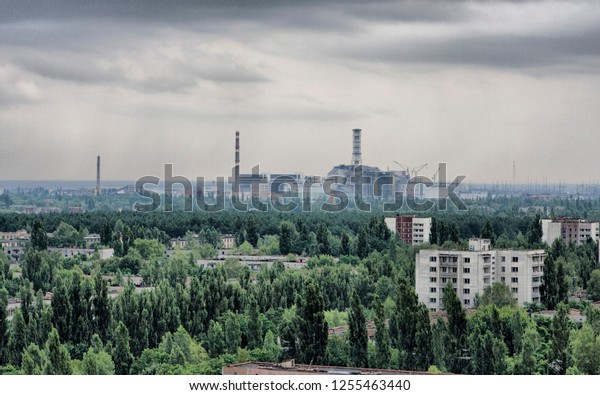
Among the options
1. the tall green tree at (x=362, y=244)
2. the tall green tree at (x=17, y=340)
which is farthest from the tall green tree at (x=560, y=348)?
the tall green tree at (x=362, y=244)

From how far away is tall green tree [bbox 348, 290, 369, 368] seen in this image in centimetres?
1262

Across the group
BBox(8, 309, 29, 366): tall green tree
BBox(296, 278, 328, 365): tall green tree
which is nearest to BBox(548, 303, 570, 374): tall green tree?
BBox(296, 278, 328, 365): tall green tree

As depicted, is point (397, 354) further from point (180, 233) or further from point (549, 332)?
point (180, 233)

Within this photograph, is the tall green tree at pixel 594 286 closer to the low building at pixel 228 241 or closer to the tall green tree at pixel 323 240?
the tall green tree at pixel 323 240

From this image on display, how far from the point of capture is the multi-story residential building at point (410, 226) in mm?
26312

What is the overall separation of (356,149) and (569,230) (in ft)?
12.6

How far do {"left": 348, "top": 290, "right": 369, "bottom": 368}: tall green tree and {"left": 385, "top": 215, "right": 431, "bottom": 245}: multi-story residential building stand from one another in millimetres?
12844

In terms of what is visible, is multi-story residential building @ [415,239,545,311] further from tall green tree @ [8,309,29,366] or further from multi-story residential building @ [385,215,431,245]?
multi-story residential building @ [385,215,431,245]

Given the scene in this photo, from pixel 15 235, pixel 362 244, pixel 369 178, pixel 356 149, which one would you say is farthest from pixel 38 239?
pixel 369 178

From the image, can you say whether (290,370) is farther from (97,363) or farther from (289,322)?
(289,322)

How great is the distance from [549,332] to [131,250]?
11428 mm

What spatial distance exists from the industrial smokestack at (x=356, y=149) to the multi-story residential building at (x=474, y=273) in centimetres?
682
